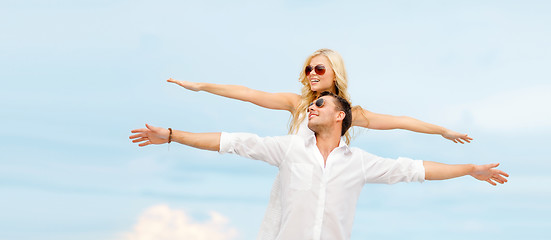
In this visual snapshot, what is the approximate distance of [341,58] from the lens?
32.8ft

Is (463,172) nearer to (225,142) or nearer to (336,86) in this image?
(336,86)

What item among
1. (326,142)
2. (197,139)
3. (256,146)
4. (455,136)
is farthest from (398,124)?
(197,139)

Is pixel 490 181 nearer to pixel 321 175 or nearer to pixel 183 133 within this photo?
pixel 321 175

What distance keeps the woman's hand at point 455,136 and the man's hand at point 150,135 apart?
5.62 m

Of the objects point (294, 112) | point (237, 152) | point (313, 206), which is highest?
point (294, 112)

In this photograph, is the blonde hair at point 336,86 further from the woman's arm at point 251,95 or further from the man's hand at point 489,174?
the man's hand at point 489,174

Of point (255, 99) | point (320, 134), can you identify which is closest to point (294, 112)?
point (255, 99)

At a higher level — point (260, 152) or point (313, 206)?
point (260, 152)

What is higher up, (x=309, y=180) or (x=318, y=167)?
(x=318, y=167)

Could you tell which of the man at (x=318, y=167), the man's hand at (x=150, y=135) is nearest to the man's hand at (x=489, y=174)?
the man at (x=318, y=167)

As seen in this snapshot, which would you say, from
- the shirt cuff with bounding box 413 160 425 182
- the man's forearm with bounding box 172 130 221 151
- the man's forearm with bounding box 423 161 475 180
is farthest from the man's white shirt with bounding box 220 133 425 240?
the man's forearm with bounding box 423 161 475 180

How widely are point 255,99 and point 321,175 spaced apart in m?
2.75

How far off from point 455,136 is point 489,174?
2307 millimetres

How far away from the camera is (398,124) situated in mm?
10398
